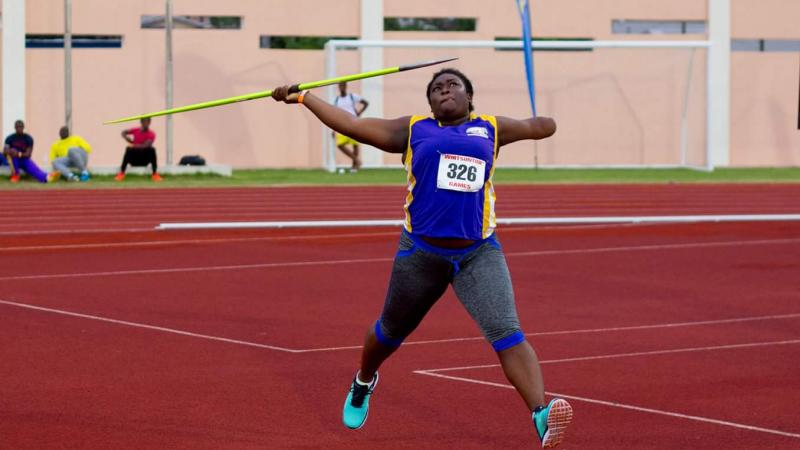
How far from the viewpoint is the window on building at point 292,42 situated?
3138 cm

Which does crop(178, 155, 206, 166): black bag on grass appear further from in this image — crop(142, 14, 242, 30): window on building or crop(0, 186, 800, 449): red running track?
crop(0, 186, 800, 449): red running track

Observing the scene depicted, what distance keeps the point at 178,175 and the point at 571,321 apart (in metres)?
17.8

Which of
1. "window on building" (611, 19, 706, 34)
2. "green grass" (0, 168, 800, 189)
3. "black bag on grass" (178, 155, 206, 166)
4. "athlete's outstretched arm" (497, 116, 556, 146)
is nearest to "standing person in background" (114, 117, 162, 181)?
"green grass" (0, 168, 800, 189)

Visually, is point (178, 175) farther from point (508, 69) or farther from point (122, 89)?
point (508, 69)

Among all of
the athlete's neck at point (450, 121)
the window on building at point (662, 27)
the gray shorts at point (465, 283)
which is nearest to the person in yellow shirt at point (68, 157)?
the window on building at point (662, 27)

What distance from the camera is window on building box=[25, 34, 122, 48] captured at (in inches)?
1195

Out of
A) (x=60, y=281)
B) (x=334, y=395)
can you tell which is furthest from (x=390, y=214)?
(x=334, y=395)

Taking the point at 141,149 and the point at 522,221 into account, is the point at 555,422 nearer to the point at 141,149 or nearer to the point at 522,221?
the point at 522,221

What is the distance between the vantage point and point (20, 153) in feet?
83.4

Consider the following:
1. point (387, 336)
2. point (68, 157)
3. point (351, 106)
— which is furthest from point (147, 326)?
point (351, 106)

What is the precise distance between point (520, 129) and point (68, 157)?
20.5 metres

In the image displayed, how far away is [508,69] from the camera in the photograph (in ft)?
104

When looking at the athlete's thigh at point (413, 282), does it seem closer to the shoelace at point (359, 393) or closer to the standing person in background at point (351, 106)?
the shoelace at point (359, 393)

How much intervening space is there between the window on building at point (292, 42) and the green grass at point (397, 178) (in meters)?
2.80
